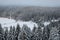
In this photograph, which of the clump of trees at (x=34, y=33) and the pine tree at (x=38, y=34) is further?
the pine tree at (x=38, y=34)

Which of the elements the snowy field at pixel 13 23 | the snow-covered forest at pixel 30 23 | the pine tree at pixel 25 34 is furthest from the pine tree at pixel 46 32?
the pine tree at pixel 25 34

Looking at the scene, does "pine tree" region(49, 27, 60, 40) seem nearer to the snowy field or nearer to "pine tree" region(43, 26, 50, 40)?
"pine tree" region(43, 26, 50, 40)

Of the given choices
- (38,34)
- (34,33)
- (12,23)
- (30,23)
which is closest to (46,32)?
(38,34)

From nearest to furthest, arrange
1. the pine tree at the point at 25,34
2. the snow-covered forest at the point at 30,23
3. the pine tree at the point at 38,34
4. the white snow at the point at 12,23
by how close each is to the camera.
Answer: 1. the pine tree at the point at 25,34
2. the snow-covered forest at the point at 30,23
3. the white snow at the point at 12,23
4. the pine tree at the point at 38,34

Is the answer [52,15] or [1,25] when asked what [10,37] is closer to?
[1,25]

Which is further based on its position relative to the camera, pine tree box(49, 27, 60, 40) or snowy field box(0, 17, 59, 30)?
snowy field box(0, 17, 59, 30)

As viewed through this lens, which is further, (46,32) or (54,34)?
(46,32)

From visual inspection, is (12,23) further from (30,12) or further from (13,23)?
(30,12)

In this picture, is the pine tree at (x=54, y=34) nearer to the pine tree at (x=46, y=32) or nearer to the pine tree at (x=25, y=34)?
the pine tree at (x=46, y=32)

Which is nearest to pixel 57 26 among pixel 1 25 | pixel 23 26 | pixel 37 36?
pixel 37 36

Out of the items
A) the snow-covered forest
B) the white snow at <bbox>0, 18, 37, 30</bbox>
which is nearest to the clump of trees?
the snow-covered forest
